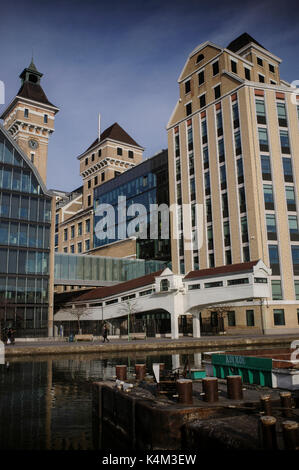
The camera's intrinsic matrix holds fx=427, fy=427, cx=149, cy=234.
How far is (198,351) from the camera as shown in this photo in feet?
130

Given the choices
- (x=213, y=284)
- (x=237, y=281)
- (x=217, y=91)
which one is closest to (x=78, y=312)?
(x=213, y=284)

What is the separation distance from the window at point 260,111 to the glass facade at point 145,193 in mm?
21318

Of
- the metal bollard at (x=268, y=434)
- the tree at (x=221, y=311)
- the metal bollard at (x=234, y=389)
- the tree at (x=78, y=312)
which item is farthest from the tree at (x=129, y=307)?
the metal bollard at (x=268, y=434)

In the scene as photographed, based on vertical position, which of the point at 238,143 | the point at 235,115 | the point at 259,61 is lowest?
the point at 238,143

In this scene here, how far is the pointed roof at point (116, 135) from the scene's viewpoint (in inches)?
4122

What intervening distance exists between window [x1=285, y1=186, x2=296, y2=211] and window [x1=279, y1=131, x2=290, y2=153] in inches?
237

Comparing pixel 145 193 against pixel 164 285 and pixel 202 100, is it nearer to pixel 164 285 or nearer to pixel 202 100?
pixel 202 100

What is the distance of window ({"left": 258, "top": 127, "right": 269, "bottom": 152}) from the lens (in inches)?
2515

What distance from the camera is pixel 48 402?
57.8ft

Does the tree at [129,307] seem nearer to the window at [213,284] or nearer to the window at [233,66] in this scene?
the window at [213,284]

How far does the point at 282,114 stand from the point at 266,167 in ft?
32.2

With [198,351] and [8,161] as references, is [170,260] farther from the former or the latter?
[198,351]

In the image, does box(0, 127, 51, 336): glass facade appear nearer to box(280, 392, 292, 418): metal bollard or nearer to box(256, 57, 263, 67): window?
box(256, 57, 263, 67): window
